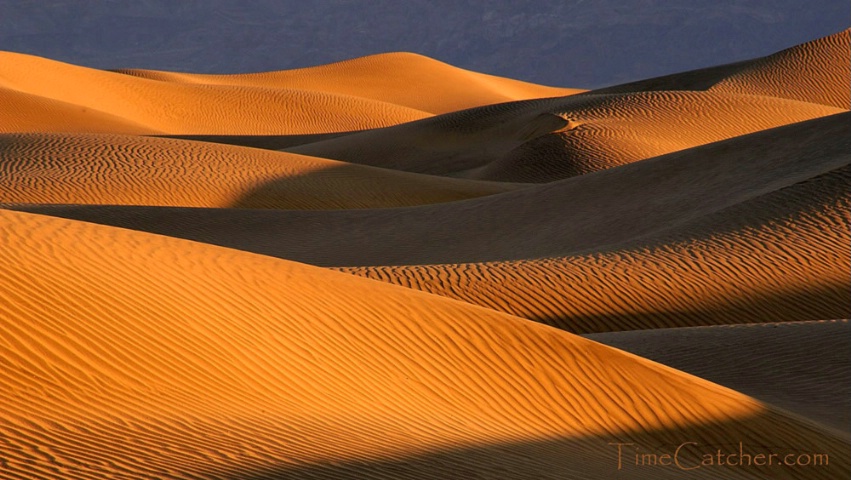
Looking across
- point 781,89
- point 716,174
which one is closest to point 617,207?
point 716,174

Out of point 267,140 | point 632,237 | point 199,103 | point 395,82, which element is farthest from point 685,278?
point 395,82

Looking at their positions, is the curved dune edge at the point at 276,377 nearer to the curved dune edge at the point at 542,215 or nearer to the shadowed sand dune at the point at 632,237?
the shadowed sand dune at the point at 632,237

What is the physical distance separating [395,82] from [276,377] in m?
54.7

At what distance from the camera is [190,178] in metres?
21.5

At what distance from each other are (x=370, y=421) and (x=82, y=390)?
4.82 ft

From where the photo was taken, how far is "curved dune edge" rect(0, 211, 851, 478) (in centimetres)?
519

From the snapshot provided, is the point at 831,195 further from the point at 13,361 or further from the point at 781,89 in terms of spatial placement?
the point at 781,89

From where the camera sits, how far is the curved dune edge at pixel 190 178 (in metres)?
20.6

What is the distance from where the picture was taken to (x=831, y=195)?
1442cm

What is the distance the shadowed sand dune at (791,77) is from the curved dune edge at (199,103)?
11.5 meters

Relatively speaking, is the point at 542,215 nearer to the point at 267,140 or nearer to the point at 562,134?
the point at 562,134

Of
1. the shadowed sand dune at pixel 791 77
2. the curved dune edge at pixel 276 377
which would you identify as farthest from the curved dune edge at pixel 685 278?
the shadowed sand dune at pixel 791 77

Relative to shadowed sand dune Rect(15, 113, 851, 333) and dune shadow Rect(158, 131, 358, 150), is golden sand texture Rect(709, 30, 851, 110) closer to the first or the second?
dune shadow Rect(158, 131, 358, 150)

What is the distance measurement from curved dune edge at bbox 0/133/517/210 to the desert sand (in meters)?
0.07
